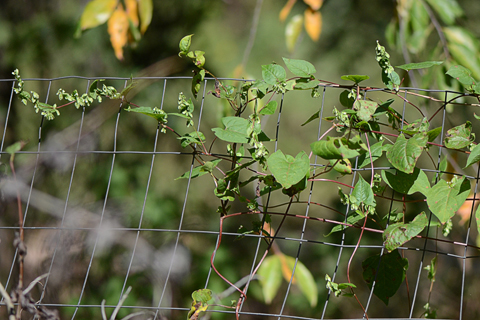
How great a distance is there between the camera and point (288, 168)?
0.67 meters

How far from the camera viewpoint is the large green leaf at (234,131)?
70 cm

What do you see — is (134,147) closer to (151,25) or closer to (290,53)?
(151,25)

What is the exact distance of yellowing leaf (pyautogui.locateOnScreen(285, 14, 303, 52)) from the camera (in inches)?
58.2

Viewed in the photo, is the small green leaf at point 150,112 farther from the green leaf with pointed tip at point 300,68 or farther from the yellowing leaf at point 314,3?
the yellowing leaf at point 314,3

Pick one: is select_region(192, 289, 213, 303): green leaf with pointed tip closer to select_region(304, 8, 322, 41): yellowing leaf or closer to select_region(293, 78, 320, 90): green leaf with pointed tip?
select_region(293, 78, 320, 90): green leaf with pointed tip

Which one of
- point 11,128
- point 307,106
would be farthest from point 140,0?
point 11,128

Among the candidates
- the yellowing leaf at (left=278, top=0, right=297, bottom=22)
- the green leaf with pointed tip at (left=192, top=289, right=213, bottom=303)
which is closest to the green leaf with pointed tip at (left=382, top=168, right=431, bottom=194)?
the green leaf with pointed tip at (left=192, top=289, right=213, bottom=303)

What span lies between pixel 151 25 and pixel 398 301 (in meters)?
1.56

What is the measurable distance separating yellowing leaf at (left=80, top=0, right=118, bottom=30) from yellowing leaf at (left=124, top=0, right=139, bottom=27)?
1.7 inches

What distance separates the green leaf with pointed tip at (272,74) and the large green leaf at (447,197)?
0.35m

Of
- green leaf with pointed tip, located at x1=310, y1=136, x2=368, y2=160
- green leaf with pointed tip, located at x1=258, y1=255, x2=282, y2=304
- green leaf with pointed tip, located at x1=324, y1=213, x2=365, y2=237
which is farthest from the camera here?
green leaf with pointed tip, located at x1=258, y1=255, x2=282, y2=304

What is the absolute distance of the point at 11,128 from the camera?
5.80 ft

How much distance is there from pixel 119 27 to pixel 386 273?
126 centimetres

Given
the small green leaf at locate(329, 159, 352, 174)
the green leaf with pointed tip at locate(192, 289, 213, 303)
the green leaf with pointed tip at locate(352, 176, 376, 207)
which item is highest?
the small green leaf at locate(329, 159, 352, 174)
